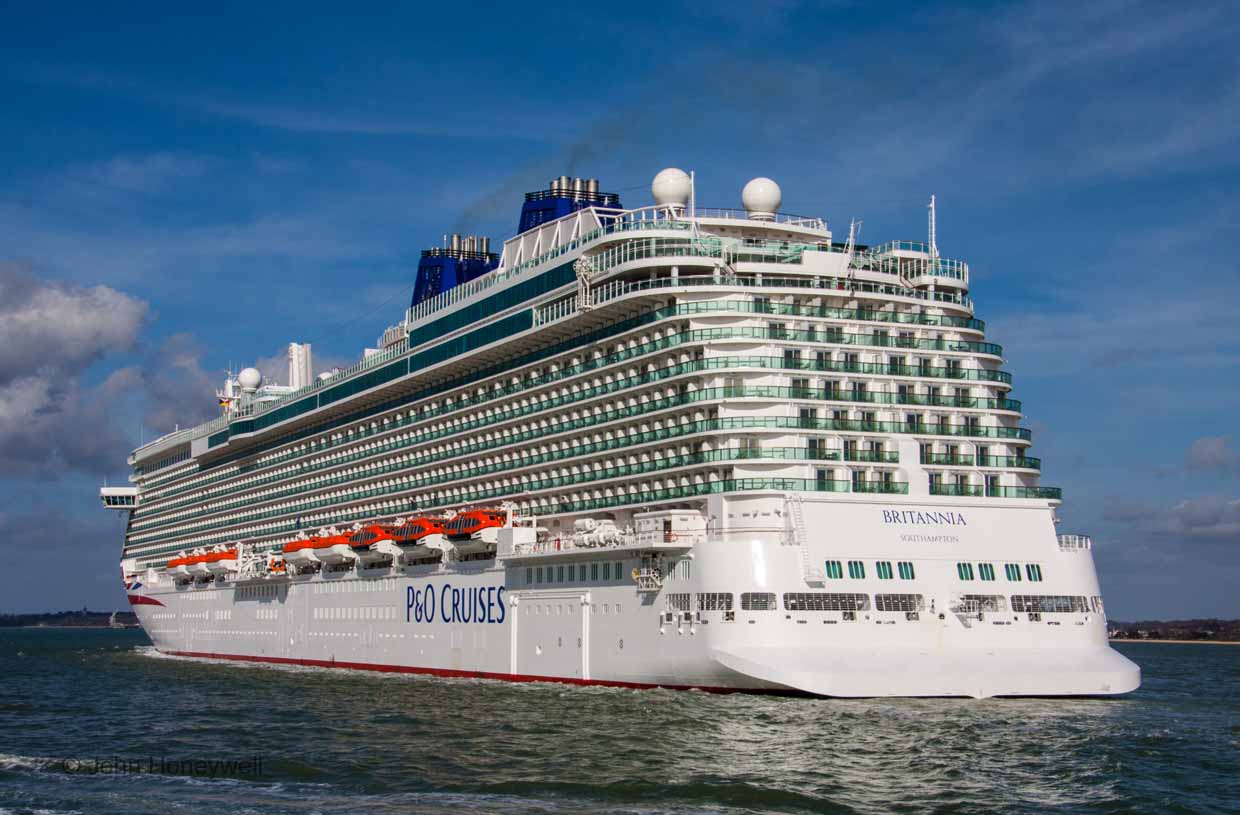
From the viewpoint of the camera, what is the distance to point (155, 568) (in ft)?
335

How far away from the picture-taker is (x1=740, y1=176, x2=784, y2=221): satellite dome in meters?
54.4

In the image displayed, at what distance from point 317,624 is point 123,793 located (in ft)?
137

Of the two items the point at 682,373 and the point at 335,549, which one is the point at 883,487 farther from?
the point at 335,549

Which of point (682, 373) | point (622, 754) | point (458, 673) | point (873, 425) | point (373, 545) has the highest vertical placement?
point (682, 373)

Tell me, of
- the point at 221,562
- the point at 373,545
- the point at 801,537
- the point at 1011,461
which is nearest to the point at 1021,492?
the point at 1011,461

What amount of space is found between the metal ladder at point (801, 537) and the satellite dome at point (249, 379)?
2609 inches

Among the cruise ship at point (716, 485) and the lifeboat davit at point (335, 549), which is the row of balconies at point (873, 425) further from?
the lifeboat davit at point (335, 549)

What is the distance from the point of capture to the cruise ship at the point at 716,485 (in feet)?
142

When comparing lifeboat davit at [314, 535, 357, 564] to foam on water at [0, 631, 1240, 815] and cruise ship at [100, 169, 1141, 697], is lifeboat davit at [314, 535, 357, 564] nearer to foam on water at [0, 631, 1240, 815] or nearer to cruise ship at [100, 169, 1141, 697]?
cruise ship at [100, 169, 1141, 697]

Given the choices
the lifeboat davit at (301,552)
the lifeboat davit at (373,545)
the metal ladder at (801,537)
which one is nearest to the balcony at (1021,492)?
the metal ladder at (801,537)

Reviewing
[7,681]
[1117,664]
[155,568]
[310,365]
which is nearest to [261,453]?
[310,365]

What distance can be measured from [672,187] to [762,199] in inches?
137

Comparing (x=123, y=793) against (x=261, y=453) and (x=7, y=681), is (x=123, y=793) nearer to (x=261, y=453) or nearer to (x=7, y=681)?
(x=7, y=681)

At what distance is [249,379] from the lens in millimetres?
102438
